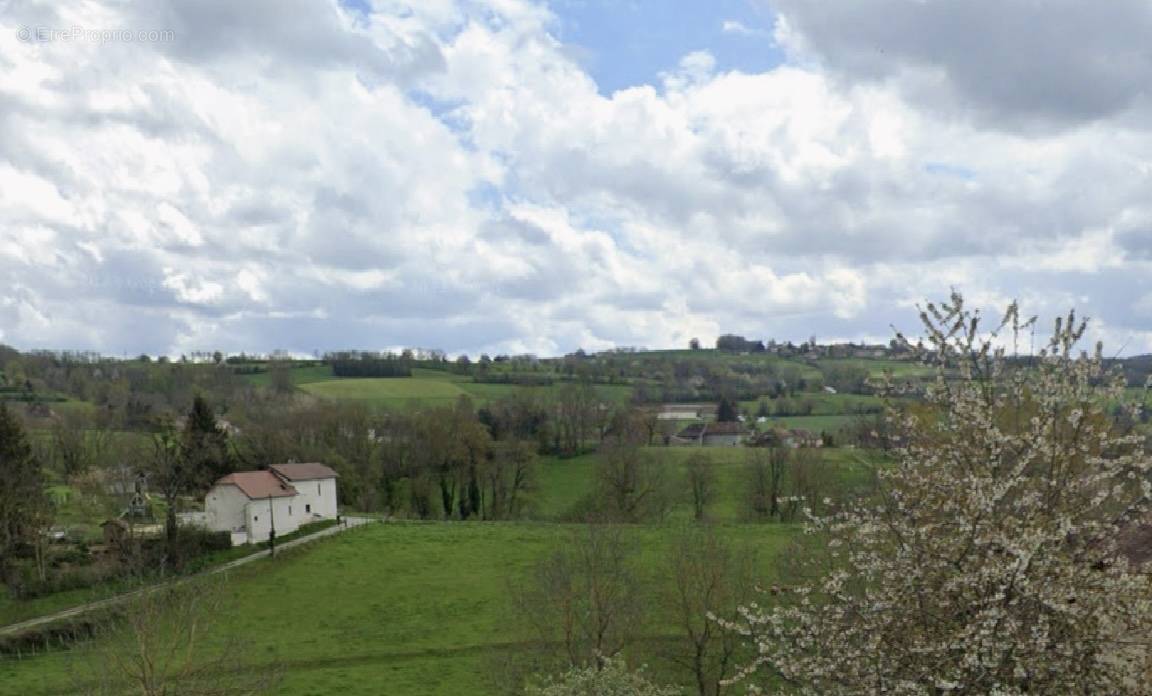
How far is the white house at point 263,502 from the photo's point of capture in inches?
2238

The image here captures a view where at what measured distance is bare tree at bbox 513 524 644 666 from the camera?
3231 cm

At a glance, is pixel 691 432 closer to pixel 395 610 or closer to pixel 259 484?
pixel 259 484

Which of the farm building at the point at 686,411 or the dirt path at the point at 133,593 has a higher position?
the farm building at the point at 686,411

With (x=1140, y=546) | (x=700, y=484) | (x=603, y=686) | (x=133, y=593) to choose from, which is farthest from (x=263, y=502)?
Answer: (x=1140, y=546)

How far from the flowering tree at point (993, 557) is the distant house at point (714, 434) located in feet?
325

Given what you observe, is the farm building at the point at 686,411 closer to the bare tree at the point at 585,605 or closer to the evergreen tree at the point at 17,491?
the evergreen tree at the point at 17,491

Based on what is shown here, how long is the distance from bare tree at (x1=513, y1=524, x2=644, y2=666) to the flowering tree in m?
20.7

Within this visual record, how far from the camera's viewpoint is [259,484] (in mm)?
58688

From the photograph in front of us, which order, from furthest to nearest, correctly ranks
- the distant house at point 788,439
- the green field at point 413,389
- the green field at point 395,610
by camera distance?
the green field at point 413,389
the distant house at point 788,439
the green field at point 395,610

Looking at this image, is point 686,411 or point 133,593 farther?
point 686,411

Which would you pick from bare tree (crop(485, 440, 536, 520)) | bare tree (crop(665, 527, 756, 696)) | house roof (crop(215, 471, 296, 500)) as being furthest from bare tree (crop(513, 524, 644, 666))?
bare tree (crop(485, 440, 536, 520))

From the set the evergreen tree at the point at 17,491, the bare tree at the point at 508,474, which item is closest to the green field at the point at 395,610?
the evergreen tree at the point at 17,491

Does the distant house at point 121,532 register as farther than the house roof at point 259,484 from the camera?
No

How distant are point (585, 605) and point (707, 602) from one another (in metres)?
4.81
